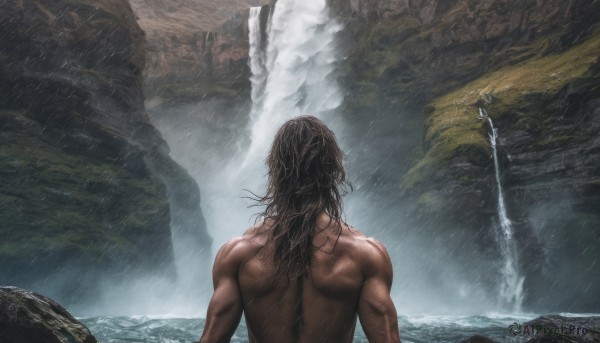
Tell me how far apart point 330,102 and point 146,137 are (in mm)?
17688

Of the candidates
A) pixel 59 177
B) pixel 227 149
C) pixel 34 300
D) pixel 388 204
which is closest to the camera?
pixel 34 300

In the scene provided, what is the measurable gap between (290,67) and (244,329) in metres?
30.3

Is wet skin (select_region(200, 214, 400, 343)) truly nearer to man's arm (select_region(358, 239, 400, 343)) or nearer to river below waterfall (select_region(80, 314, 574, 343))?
man's arm (select_region(358, 239, 400, 343))

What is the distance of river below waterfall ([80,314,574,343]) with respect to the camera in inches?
645

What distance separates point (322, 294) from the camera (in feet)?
9.55

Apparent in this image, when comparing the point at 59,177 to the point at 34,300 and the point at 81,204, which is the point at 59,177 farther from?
the point at 34,300

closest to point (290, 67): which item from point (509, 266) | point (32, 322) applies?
point (509, 266)

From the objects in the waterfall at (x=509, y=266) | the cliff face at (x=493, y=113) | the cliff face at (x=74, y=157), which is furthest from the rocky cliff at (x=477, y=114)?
the cliff face at (x=74, y=157)

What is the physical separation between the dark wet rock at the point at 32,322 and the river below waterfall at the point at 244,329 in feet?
34.6

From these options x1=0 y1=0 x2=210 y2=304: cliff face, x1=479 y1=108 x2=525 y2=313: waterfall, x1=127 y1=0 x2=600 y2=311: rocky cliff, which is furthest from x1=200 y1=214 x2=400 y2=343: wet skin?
x1=127 y1=0 x2=600 y2=311: rocky cliff

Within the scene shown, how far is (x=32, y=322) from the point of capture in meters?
4.63

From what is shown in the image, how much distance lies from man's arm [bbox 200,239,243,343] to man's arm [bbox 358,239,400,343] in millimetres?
737

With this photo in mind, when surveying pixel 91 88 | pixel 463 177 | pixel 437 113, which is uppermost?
pixel 437 113

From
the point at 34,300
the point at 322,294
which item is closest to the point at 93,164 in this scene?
the point at 34,300
